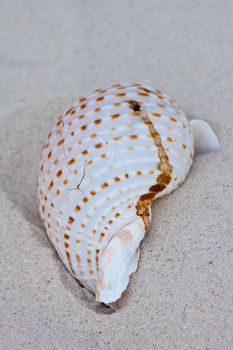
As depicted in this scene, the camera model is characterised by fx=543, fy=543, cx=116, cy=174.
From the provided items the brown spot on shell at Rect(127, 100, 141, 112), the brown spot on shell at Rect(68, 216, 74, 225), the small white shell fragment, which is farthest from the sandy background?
the brown spot on shell at Rect(127, 100, 141, 112)

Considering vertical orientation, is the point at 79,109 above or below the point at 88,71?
above

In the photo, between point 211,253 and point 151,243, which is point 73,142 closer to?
point 151,243

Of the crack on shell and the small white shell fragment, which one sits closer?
the crack on shell

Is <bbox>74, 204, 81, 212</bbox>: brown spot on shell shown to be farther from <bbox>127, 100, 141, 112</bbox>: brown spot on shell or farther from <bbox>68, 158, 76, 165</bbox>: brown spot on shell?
<bbox>127, 100, 141, 112</bbox>: brown spot on shell

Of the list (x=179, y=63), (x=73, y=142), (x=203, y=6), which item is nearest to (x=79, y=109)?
(x=73, y=142)

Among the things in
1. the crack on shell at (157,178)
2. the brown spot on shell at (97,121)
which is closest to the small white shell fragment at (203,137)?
the crack on shell at (157,178)

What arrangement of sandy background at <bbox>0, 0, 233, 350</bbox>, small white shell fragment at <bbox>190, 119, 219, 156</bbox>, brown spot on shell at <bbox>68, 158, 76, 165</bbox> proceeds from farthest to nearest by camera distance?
small white shell fragment at <bbox>190, 119, 219, 156</bbox>, brown spot on shell at <bbox>68, 158, 76, 165</bbox>, sandy background at <bbox>0, 0, 233, 350</bbox>

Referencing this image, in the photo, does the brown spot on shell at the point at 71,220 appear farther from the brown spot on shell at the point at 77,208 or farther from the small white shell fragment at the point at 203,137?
the small white shell fragment at the point at 203,137
